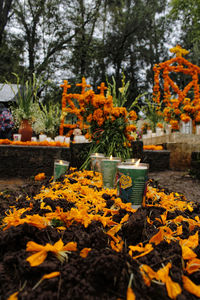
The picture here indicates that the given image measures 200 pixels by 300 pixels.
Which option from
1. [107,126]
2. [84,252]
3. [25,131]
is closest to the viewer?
[84,252]

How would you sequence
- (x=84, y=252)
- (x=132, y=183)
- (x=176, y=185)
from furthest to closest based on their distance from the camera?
1. (x=176, y=185)
2. (x=132, y=183)
3. (x=84, y=252)

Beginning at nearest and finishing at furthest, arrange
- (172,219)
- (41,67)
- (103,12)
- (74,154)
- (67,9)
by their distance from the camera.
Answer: (172,219), (74,154), (41,67), (67,9), (103,12)

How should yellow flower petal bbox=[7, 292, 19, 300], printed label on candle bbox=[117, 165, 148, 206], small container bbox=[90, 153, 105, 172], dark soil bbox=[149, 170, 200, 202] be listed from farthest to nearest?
dark soil bbox=[149, 170, 200, 202]
small container bbox=[90, 153, 105, 172]
printed label on candle bbox=[117, 165, 148, 206]
yellow flower petal bbox=[7, 292, 19, 300]

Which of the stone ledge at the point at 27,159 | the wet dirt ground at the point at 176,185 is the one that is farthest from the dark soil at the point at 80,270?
the stone ledge at the point at 27,159

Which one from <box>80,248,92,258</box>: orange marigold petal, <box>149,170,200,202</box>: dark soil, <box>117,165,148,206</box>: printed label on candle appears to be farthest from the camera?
<box>149,170,200,202</box>: dark soil

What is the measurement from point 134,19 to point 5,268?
1859 cm

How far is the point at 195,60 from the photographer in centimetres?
1684

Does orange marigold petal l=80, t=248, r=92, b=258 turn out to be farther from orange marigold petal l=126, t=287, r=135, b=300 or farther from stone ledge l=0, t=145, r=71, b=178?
stone ledge l=0, t=145, r=71, b=178

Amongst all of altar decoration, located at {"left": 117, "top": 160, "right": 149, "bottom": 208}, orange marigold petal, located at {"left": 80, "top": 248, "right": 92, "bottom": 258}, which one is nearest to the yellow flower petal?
orange marigold petal, located at {"left": 80, "top": 248, "right": 92, "bottom": 258}

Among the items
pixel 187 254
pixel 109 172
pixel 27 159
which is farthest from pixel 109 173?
pixel 27 159

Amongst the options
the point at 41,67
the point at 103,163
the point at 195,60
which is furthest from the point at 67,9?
the point at 103,163

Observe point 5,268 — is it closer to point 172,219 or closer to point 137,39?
point 172,219

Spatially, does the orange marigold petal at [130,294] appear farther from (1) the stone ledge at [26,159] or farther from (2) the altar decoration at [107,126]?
(1) the stone ledge at [26,159]

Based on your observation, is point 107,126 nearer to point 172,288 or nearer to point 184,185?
point 184,185
